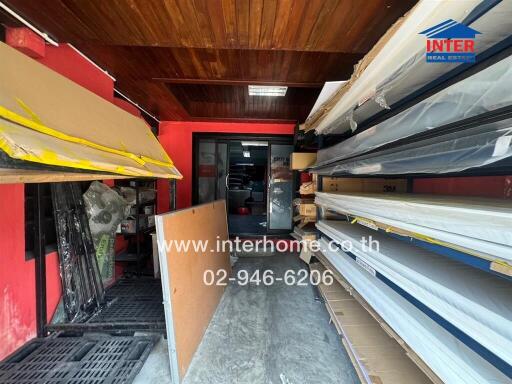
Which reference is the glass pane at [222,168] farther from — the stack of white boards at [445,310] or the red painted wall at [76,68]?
the stack of white boards at [445,310]

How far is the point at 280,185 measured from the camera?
4.66 m

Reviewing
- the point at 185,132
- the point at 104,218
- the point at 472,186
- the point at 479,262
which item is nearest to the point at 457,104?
the point at 479,262

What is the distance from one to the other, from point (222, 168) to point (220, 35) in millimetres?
3089

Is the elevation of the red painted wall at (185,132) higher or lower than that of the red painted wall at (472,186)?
higher

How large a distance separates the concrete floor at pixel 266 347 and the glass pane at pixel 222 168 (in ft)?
8.03

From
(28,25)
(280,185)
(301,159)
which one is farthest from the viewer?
(280,185)

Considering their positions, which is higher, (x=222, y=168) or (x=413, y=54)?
(x=413, y=54)

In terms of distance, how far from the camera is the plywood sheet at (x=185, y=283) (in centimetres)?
146

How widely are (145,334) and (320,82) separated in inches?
121

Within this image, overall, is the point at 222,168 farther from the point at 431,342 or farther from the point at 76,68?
the point at 431,342

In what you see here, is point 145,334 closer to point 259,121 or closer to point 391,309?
point 391,309

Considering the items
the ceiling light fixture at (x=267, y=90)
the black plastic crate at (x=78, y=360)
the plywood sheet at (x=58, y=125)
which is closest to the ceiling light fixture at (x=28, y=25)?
the plywood sheet at (x=58, y=125)

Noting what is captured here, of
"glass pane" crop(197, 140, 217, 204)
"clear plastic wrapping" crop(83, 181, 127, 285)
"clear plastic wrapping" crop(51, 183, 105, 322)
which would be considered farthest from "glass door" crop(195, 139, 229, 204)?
"clear plastic wrapping" crop(51, 183, 105, 322)

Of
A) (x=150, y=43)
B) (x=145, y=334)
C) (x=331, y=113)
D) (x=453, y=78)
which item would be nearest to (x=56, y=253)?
(x=145, y=334)
